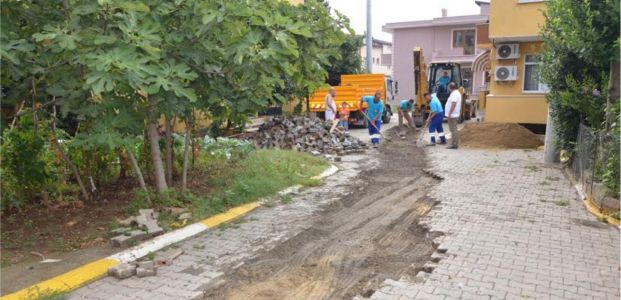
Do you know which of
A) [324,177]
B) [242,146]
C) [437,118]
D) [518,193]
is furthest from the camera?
[437,118]

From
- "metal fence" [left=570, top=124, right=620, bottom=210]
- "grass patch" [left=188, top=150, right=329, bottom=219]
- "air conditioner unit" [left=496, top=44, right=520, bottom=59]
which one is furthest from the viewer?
"air conditioner unit" [left=496, top=44, right=520, bottom=59]

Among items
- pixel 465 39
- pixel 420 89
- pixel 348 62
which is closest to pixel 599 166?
pixel 420 89

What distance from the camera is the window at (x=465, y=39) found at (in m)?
36.1

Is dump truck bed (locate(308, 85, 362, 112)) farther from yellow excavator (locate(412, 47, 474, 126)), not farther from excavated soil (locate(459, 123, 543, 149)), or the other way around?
excavated soil (locate(459, 123, 543, 149))

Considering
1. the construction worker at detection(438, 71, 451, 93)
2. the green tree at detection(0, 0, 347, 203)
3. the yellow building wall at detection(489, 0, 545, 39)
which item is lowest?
the construction worker at detection(438, 71, 451, 93)

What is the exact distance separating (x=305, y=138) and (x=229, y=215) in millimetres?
6974

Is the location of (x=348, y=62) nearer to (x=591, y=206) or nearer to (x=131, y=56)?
(x=591, y=206)

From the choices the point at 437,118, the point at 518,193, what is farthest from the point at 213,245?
the point at 437,118

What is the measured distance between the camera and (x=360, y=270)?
485 cm

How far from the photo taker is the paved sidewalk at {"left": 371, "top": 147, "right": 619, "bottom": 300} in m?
4.26

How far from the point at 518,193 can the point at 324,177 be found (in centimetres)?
344

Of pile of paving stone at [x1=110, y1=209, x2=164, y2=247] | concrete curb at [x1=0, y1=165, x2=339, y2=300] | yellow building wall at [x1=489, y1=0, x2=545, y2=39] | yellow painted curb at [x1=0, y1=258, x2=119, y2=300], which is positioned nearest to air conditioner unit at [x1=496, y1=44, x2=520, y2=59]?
yellow building wall at [x1=489, y1=0, x2=545, y2=39]

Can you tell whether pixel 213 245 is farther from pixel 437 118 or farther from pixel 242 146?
pixel 437 118

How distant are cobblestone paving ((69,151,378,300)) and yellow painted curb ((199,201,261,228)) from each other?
4.9 inches
